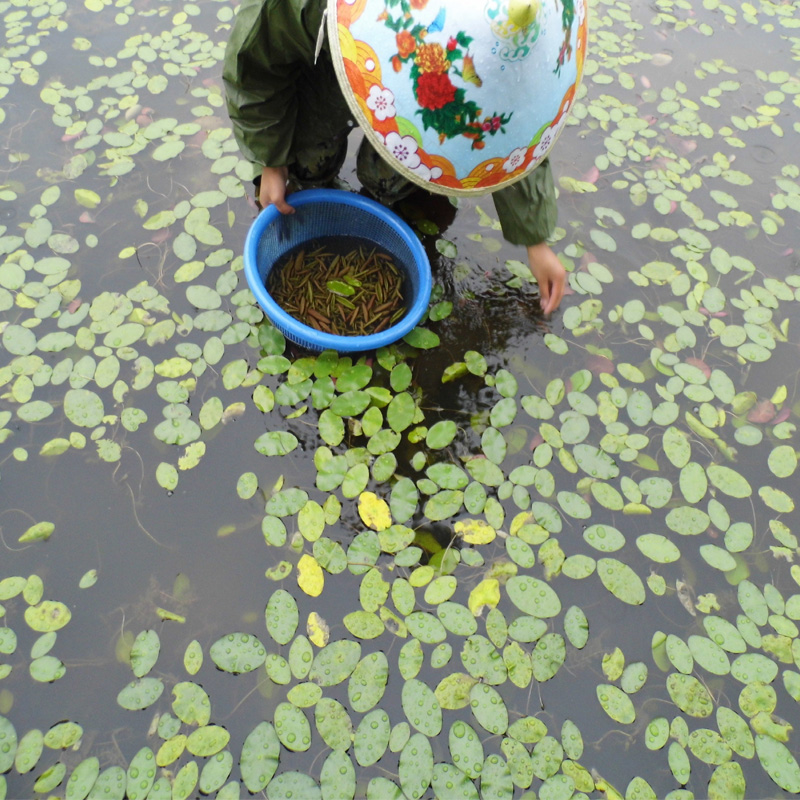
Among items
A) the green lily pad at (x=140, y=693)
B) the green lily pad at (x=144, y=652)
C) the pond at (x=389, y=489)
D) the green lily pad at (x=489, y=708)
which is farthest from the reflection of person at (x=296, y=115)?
the green lily pad at (x=140, y=693)

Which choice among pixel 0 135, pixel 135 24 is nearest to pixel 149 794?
pixel 0 135

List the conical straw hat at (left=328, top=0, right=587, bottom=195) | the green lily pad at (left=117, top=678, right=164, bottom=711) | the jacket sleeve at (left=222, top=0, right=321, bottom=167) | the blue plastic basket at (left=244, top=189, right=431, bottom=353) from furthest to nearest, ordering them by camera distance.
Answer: the blue plastic basket at (left=244, top=189, right=431, bottom=353) < the green lily pad at (left=117, top=678, right=164, bottom=711) < the jacket sleeve at (left=222, top=0, right=321, bottom=167) < the conical straw hat at (left=328, top=0, right=587, bottom=195)

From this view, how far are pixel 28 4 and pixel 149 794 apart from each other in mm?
3747

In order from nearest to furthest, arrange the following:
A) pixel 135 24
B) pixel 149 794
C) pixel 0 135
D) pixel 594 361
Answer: pixel 149 794 → pixel 594 361 → pixel 0 135 → pixel 135 24

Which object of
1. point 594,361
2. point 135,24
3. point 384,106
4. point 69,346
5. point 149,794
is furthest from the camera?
point 135,24

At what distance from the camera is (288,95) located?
6.37 ft

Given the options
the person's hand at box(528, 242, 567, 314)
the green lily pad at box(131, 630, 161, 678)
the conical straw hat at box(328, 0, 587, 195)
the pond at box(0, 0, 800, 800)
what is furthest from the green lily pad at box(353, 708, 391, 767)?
the conical straw hat at box(328, 0, 587, 195)

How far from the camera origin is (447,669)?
183 centimetres

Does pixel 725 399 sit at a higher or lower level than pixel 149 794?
higher

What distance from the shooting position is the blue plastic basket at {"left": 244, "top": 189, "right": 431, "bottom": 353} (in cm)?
197

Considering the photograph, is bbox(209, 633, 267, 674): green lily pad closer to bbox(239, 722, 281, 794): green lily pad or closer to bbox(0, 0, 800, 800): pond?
bbox(0, 0, 800, 800): pond

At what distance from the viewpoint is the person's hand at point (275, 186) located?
2061mm

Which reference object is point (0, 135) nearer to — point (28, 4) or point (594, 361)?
point (28, 4)

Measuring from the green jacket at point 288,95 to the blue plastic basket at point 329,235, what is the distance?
0.22 metres
